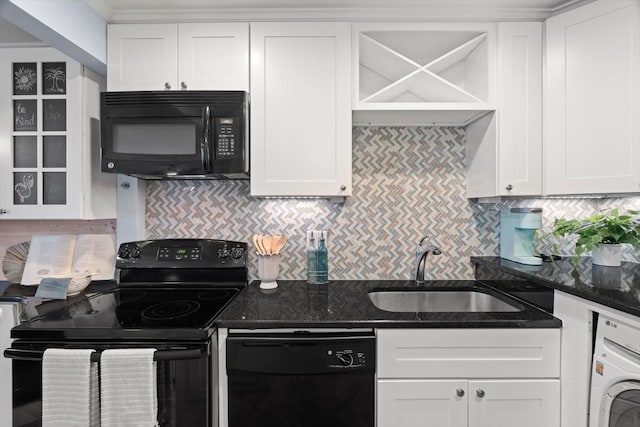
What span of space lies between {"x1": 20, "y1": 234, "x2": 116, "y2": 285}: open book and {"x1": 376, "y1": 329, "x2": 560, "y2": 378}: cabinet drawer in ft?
5.35

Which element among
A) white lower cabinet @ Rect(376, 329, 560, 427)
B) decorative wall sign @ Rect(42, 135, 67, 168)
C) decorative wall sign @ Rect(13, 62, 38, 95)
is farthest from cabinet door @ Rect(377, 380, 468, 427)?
decorative wall sign @ Rect(13, 62, 38, 95)

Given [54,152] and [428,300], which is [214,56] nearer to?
[54,152]

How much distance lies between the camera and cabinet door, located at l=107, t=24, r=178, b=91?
5.86ft

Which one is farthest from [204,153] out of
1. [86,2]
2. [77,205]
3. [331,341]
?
[331,341]

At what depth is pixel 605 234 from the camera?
1646 millimetres

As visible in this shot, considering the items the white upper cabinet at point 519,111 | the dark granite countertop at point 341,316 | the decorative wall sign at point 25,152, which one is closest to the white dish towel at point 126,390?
the dark granite countertop at point 341,316

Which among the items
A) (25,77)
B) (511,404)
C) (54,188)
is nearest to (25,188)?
Result: (54,188)

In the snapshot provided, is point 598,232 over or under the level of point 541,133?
under

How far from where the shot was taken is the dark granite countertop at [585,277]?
1.20 m

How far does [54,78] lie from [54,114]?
194mm

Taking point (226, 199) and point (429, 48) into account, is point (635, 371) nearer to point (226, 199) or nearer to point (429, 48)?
point (429, 48)

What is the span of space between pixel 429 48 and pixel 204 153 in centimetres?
141

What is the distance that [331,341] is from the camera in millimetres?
1345

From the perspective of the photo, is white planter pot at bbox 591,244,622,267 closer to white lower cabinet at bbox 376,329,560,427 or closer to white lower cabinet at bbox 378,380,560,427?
white lower cabinet at bbox 376,329,560,427
